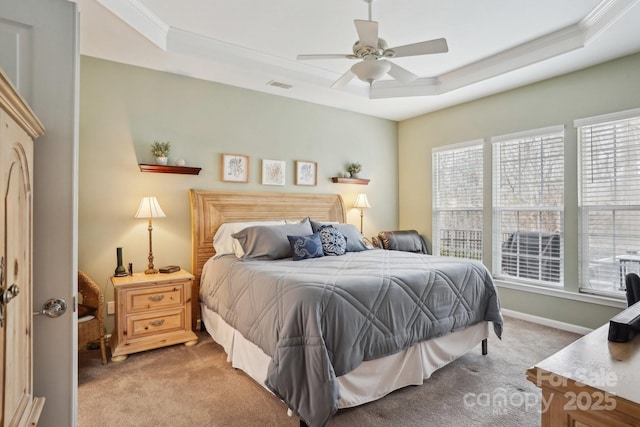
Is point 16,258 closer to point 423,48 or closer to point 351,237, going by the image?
point 423,48

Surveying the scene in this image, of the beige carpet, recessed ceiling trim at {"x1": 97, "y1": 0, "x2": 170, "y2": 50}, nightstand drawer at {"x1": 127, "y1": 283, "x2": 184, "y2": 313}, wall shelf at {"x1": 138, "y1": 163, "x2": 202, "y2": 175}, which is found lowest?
the beige carpet

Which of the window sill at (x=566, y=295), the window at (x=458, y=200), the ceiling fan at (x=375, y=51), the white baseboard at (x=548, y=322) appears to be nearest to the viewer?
the ceiling fan at (x=375, y=51)

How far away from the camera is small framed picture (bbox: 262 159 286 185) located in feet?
14.2

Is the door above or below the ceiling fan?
below

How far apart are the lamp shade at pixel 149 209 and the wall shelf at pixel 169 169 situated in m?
0.32

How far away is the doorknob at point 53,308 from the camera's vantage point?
46.7 inches

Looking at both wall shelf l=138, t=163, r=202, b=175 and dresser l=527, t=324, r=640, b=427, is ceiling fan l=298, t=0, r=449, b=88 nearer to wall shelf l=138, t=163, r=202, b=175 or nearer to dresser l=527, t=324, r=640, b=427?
wall shelf l=138, t=163, r=202, b=175

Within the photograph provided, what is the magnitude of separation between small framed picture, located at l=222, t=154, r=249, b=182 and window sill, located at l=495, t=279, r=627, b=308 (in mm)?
3453

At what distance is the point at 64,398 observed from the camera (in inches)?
48.8

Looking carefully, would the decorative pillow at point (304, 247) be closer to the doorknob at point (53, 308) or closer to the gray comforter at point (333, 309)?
the gray comforter at point (333, 309)

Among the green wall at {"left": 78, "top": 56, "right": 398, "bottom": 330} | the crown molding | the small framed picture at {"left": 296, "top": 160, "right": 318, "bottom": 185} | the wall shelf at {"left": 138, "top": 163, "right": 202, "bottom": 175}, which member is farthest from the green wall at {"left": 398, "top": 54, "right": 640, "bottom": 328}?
the wall shelf at {"left": 138, "top": 163, "right": 202, "bottom": 175}

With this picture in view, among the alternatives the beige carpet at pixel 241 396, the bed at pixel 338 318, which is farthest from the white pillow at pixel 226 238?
the beige carpet at pixel 241 396

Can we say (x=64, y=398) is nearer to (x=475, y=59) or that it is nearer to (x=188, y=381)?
(x=188, y=381)

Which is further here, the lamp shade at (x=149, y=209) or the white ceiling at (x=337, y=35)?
the lamp shade at (x=149, y=209)
